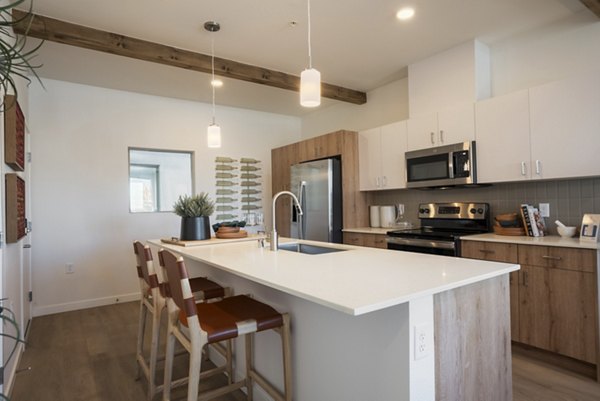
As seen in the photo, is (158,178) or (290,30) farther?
(158,178)

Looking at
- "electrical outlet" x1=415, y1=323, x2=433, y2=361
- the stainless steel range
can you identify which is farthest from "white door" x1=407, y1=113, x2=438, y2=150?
"electrical outlet" x1=415, y1=323, x2=433, y2=361

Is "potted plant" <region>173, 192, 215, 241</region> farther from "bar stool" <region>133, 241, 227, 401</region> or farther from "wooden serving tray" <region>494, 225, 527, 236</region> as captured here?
"wooden serving tray" <region>494, 225, 527, 236</region>

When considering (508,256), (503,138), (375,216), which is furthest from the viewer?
(375,216)

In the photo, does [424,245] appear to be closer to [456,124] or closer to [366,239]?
[366,239]

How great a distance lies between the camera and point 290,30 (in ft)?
9.91

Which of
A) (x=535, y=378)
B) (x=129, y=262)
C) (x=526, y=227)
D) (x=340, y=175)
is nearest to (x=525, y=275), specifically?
(x=526, y=227)

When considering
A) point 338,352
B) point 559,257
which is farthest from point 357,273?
point 559,257

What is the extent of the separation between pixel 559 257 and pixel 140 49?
377 cm

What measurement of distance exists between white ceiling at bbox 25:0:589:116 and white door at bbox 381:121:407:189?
0.69 meters

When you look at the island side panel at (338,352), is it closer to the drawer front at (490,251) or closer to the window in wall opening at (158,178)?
the drawer front at (490,251)

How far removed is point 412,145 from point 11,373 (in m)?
3.90

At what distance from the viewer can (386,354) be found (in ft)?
4.21

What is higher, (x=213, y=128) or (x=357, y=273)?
(x=213, y=128)

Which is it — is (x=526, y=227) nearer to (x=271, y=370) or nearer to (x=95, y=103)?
(x=271, y=370)
